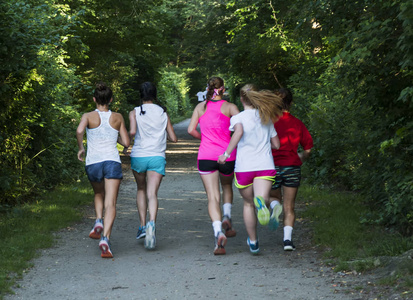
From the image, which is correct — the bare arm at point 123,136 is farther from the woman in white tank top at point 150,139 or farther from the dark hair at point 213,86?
the dark hair at point 213,86

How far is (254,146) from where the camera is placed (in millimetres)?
6961

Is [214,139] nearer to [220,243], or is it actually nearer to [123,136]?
[123,136]

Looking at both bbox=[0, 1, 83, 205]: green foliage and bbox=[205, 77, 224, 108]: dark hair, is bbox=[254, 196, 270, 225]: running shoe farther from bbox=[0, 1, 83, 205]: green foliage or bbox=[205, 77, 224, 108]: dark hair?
bbox=[0, 1, 83, 205]: green foliage

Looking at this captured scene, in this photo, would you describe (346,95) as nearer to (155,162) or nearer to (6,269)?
(155,162)

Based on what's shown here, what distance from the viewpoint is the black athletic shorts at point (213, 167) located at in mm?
7375

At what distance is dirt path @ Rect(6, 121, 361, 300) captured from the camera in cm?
571

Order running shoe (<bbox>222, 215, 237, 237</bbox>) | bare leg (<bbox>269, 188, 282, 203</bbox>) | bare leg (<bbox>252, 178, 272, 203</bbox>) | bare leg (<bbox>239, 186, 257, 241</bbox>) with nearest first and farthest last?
bare leg (<bbox>252, 178, 272, 203</bbox>)
bare leg (<bbox>239, 186, 257, 241</bbox>)
bare leg (<bbox>269, 188, 282, 203</bbox>)
running shoe (<bbox>222, 215, 237, 237</bbox>)

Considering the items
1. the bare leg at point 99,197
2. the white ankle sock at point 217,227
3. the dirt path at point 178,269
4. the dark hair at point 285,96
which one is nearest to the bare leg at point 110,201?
the bare leg at point 99,197

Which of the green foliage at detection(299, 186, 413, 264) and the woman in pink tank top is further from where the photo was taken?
the woman in pink tank top

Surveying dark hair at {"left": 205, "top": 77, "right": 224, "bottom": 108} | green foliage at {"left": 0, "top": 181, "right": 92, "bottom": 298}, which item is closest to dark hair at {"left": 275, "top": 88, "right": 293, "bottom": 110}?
dark hair at {"left": 205, "top": 77, "right": 224, "bottom": 108}

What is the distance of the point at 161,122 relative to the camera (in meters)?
7.66

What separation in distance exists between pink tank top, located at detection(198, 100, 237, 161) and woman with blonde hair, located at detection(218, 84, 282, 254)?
13.1 inches

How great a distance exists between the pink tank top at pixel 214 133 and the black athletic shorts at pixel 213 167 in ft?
0.16

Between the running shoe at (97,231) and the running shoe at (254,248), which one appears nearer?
the running shoe at (254,248)
